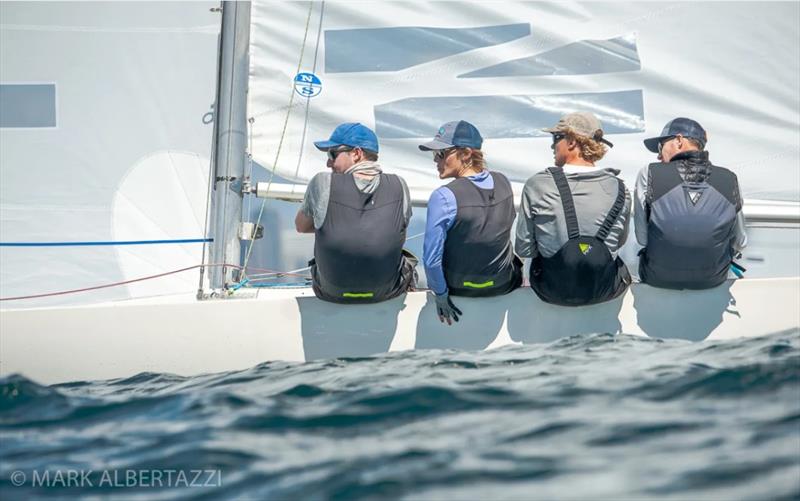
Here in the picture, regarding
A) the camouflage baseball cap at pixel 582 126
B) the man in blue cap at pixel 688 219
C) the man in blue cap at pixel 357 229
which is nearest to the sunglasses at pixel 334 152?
the man in blue cap at pixel 357 229

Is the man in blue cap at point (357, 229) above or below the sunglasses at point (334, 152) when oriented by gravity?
below

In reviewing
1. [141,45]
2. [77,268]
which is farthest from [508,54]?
[77,268]

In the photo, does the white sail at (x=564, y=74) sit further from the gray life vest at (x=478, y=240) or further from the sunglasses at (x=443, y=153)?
the gray life vest at (x=478, y=240)

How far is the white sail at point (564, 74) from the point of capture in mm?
4676

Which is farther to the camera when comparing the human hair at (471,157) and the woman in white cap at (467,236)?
the human hair at (471,157)

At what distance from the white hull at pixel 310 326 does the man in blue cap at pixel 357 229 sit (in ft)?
0.31

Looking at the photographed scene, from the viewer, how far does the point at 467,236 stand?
3674 mm

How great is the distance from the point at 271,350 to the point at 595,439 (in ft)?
6.05

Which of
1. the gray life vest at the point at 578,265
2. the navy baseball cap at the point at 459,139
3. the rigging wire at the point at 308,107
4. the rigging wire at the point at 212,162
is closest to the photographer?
the gray life vest at the point at 578,265

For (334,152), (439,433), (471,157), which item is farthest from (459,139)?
(439,433)

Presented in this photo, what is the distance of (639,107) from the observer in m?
4.77

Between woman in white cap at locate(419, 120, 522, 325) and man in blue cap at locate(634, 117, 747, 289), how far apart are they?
57cm

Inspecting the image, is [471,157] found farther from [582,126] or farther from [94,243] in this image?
[94,243]

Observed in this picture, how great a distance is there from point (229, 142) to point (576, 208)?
5.52 feet
